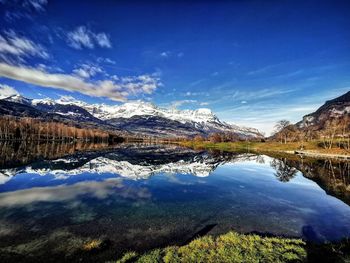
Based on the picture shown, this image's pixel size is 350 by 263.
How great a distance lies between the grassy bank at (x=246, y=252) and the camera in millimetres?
17531

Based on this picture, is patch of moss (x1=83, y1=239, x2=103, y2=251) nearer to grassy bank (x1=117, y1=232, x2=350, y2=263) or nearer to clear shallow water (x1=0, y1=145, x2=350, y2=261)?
clear shallow water (x1=0, y1=145, x2=350, y2=261)

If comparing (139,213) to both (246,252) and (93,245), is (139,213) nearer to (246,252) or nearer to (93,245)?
(93,245)

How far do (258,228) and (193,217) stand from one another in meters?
7.22

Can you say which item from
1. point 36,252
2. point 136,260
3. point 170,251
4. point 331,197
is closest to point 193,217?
point 170,251

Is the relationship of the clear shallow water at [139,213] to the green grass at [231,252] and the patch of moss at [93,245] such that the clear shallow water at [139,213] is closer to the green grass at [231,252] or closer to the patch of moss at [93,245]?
the patch of moss at [93,245]

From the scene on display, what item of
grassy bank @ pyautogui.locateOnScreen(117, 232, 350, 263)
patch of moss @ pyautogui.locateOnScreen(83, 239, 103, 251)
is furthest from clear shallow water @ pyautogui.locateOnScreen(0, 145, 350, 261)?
grassy bank @ pyautogui.locateOnScreen(117, 232, 350, 263)

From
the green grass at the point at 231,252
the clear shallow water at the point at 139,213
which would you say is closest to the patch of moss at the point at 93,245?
the clear shallow water at the point at 139,213

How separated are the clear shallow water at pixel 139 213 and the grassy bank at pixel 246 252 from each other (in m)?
2.42

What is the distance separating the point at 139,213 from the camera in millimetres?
29578

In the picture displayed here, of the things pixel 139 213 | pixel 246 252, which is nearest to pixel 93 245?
→ pixel 139 213

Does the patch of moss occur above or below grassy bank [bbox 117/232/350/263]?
below

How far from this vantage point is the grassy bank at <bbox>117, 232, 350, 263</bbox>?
690 inches

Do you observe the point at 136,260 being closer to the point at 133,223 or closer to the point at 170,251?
the point at 170,251

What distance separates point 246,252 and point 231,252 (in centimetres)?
112
